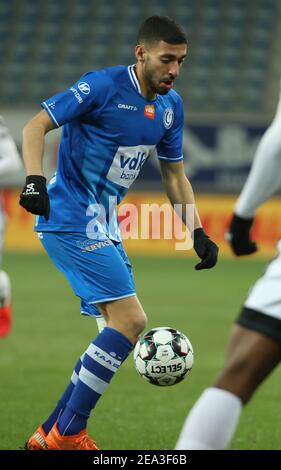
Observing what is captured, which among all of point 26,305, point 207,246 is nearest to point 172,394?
point 207,246

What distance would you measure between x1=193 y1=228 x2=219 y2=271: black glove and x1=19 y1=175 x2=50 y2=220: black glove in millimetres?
890

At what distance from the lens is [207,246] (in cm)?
494

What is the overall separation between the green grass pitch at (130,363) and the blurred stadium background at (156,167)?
2 centimetres

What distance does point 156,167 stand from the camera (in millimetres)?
19578

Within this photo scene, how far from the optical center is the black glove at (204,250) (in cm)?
484

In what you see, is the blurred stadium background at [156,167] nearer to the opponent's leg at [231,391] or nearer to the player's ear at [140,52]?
the player's ear at [140,52]

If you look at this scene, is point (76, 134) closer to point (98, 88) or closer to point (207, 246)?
point (98, 88)

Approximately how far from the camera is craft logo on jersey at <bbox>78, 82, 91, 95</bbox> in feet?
15.7

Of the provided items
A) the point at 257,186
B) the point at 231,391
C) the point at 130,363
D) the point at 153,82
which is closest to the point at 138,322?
the point at 153,82

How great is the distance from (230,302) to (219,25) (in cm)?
1232

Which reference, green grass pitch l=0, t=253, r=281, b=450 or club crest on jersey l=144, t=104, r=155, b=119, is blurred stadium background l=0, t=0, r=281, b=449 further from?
club crest on jersey l=144, t=104, r=155, b=119

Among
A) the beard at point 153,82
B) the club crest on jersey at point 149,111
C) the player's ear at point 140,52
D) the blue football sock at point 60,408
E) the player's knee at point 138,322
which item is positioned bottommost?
the blue football sock at point 60,408

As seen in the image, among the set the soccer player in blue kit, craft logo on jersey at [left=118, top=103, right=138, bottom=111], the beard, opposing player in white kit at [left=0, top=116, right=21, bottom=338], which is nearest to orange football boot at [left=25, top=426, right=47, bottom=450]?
the soccer player in blue kit

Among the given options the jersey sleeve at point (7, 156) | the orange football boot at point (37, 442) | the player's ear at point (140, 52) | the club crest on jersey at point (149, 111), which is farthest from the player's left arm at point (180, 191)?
the jersey sleeve at point (7, 156)
